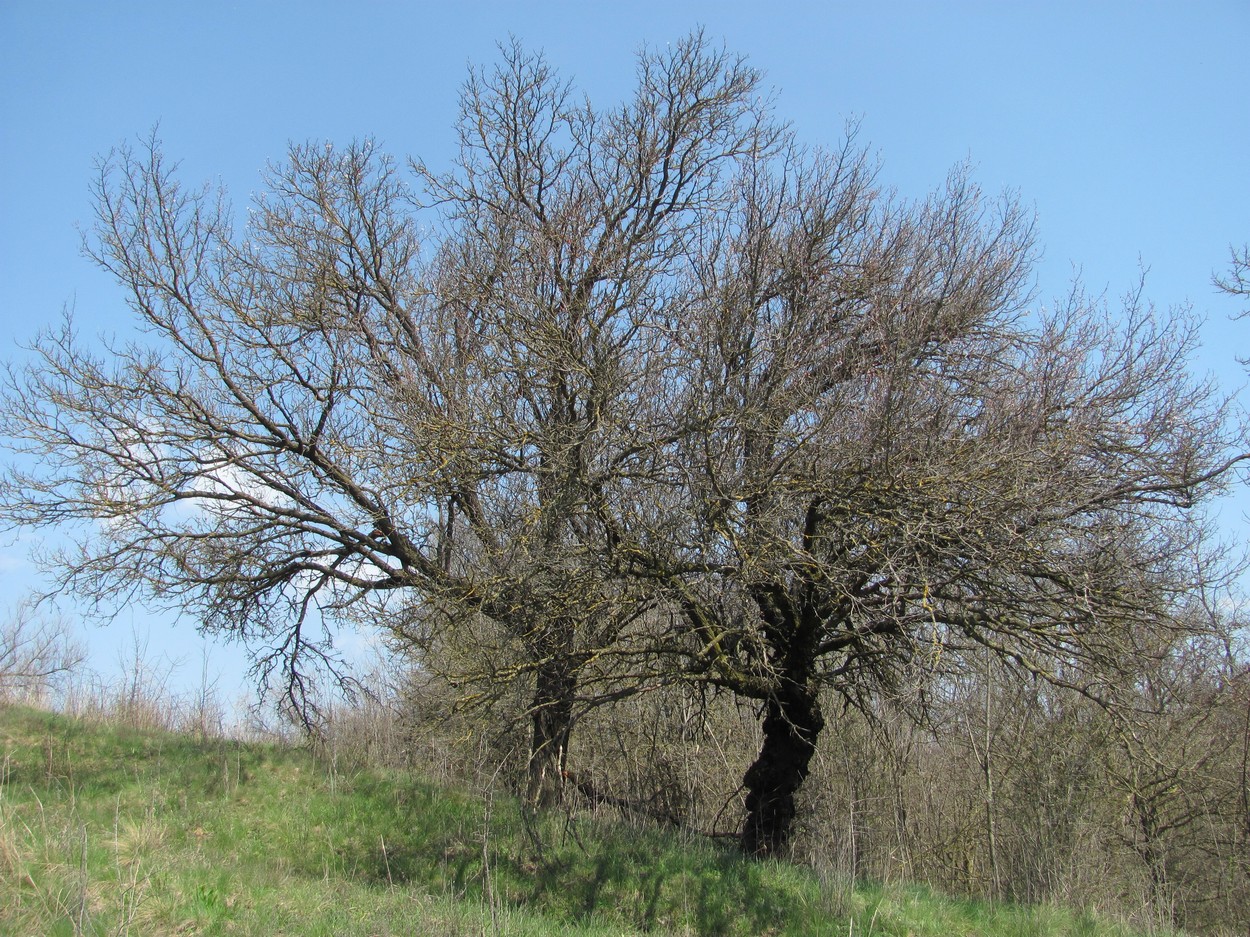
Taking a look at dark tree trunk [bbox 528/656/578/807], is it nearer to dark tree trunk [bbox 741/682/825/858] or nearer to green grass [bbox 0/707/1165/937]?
green grass [bbox 0/707/1165/937]

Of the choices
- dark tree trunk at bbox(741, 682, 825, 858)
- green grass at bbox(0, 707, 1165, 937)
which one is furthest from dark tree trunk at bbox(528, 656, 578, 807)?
dark tree trunk at bbox(741, 682, 825, 858)

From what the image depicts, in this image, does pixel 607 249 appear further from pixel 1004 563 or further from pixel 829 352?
pixel 1004 563

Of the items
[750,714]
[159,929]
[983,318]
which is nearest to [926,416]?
[983,318]

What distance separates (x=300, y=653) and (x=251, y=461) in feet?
8.55

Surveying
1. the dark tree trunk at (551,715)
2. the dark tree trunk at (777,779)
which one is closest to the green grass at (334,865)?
the dark tree trunk at (551,715)

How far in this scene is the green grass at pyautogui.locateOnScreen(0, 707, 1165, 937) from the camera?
6160 mm

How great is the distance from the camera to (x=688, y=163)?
11.3m

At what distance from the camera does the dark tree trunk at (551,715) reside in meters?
7.95

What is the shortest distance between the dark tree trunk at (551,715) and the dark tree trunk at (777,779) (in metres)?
2.30

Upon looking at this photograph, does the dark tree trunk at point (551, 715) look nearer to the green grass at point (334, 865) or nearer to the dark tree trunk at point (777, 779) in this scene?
the green grass at point (334, 865)

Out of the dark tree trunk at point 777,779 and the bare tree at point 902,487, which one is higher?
the bare tree at point 902,487

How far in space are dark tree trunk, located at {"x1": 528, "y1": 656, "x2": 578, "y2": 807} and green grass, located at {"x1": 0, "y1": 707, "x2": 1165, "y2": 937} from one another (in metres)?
0.62

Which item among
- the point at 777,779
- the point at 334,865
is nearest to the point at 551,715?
the point at 777,779

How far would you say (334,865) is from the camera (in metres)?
9.34
